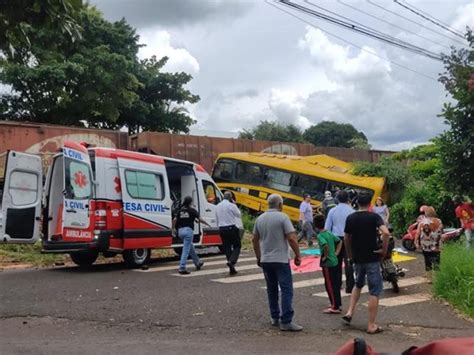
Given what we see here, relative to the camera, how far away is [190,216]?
11.5 meters

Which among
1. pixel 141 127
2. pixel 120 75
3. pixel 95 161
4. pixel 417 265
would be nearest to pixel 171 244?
pixel 95 161

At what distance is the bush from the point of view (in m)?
8.30

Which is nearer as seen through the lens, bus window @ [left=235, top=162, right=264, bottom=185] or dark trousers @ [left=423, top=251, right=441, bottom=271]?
dark trousers @ [left=423, top=251, right=441, bottom=271]

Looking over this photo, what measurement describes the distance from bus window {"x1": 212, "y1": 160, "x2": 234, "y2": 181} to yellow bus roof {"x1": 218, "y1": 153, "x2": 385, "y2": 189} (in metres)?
0.23

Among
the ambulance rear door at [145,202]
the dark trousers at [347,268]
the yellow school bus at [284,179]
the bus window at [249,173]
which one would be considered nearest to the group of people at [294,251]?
the dark trousers at [347,268]

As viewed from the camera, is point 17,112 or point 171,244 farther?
point 17,112

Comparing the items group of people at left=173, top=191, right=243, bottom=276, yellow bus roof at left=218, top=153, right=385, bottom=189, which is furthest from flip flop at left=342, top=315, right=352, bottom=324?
yellow bus roof at left=218, top=153, right=385, bottom=189

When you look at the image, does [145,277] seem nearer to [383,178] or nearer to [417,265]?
[417,265]

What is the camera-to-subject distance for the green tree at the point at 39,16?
323cm

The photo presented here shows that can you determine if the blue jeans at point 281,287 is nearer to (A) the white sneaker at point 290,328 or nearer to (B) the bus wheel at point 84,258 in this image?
(A) the white sneaker at point 290,328

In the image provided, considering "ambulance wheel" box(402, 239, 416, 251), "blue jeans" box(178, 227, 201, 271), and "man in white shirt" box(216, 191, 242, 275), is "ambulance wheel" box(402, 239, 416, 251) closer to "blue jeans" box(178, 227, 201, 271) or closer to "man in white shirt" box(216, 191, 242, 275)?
"man in white shirt" box(216, 191, 242, 275)

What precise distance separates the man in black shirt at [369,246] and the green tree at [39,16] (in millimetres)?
4542

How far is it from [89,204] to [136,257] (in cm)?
178

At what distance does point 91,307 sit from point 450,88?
25.3 feet
